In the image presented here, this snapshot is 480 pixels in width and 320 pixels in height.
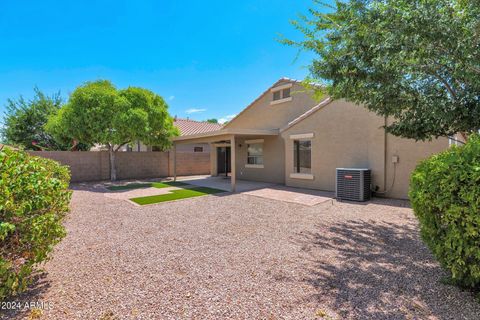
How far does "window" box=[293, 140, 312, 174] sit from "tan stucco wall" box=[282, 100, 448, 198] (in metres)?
0.32

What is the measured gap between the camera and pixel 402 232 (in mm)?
5223

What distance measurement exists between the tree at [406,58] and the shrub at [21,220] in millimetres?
5561

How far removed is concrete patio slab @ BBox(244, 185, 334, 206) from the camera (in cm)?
850

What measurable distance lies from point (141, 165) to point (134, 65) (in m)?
6.44

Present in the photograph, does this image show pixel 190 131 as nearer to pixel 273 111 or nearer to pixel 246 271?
pixel 273 111

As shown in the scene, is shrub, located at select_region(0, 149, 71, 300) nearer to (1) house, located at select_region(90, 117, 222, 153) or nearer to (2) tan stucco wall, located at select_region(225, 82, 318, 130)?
Result: (2) tan stucco wall, located at select_region(225, 82, 318, 130)

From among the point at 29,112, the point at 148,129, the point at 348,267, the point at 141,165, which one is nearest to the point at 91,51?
the point at 148,129

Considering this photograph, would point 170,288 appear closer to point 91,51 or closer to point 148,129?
point 148,129

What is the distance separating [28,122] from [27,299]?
865 inches

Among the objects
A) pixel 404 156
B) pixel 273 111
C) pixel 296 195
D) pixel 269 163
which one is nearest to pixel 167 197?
pixel 296 195

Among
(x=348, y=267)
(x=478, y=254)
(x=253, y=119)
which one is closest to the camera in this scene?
(x=478, y=254)

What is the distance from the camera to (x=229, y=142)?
1579cm

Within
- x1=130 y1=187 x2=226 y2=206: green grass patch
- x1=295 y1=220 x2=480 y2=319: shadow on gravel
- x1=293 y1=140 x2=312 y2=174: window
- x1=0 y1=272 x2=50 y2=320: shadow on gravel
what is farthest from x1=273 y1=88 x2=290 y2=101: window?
x1=0 y1=272 x2=50 y2=320: shadow on gravel

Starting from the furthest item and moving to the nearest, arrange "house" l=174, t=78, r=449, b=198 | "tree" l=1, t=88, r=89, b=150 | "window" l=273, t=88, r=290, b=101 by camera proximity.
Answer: "tree" l=1, t=88, r=89, b=150 → "window" l=273, t=88, r=290, b=101 → "house" l=174, t=78, r=449, b=198
